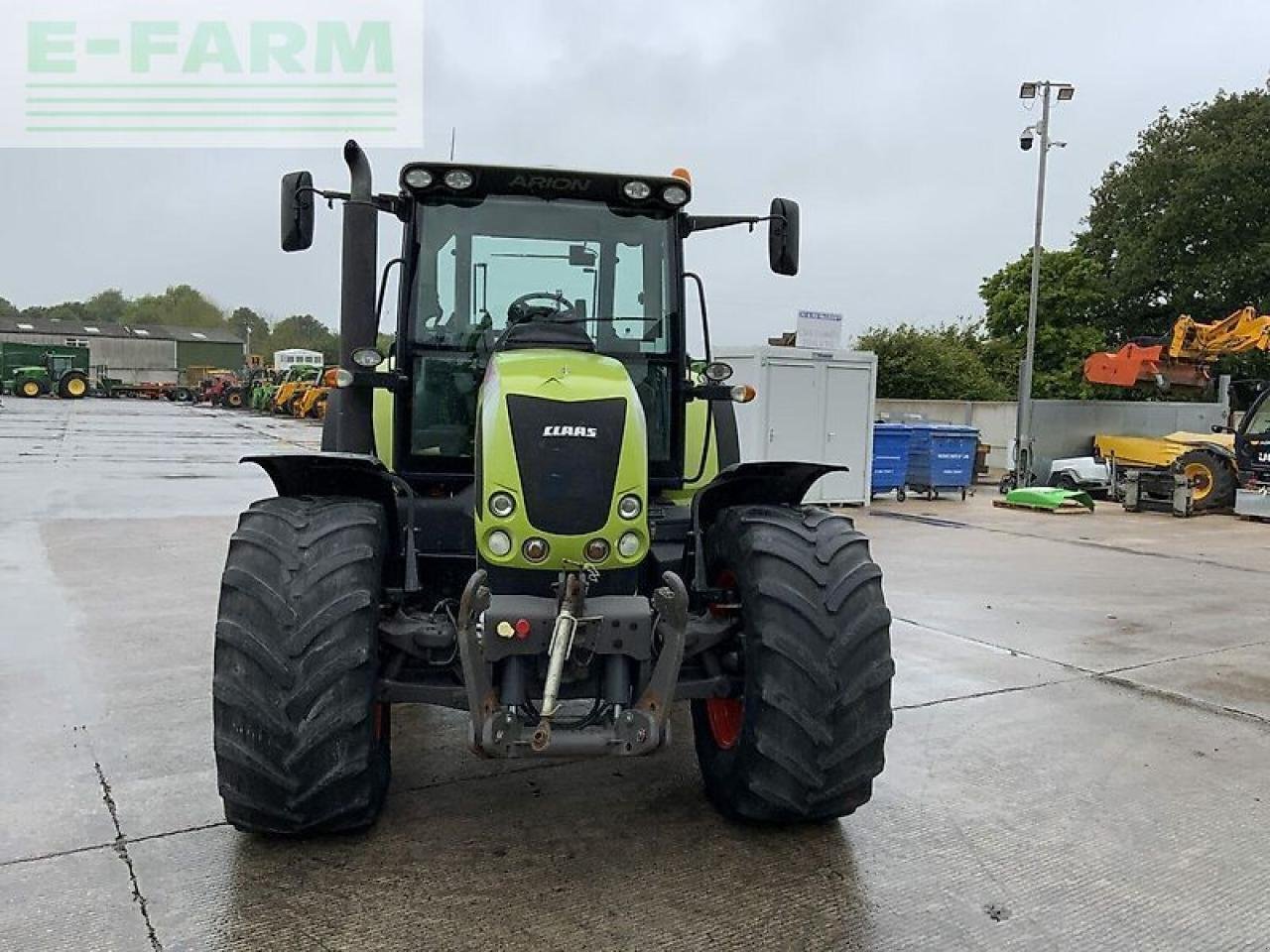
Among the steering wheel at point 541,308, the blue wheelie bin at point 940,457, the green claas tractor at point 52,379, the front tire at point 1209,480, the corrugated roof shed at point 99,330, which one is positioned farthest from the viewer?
the corrugated roof shed at point 99,330

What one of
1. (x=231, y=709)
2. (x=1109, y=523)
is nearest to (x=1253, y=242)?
(x=1109, y=523)

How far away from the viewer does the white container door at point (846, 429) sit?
14391 mm

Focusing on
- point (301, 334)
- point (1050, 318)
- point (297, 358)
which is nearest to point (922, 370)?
point (1050, 318)

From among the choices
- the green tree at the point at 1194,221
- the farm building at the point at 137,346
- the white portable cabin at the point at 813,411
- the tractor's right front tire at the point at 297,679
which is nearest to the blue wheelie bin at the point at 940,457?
the white portable cabin at the point at 813,411

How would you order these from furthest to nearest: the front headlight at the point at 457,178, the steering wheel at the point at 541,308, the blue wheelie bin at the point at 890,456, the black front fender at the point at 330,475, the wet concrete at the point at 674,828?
the blue wheelie bin at the point at 890,456 → the steering wheel at the point at 541,308 → the front headlight at the point at 457,178 → the black front fender at the point at 330,475 → the wet concrete at the point at 674,828

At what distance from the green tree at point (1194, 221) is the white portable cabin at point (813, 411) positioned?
22944mm

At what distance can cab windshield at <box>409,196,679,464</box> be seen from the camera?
426 cm

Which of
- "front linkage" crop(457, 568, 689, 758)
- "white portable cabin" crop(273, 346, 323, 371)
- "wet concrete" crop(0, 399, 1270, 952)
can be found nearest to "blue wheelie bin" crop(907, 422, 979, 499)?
"wet concrete" crop(0, 399, 1270, 952)

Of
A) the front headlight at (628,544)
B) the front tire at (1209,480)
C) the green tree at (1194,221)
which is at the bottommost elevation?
the front tire at (1209,480)

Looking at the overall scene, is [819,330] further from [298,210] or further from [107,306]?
[107,306]

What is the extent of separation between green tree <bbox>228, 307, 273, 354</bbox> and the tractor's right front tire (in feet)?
267

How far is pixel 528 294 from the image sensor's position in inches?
173

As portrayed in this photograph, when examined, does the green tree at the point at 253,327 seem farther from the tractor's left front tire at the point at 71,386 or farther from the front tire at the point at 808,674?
the front tire at the point at 808,674

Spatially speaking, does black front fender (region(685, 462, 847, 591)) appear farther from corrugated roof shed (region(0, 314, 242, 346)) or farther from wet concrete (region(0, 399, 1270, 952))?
corrugated roof shed (region(0, 314, 242, 346))
